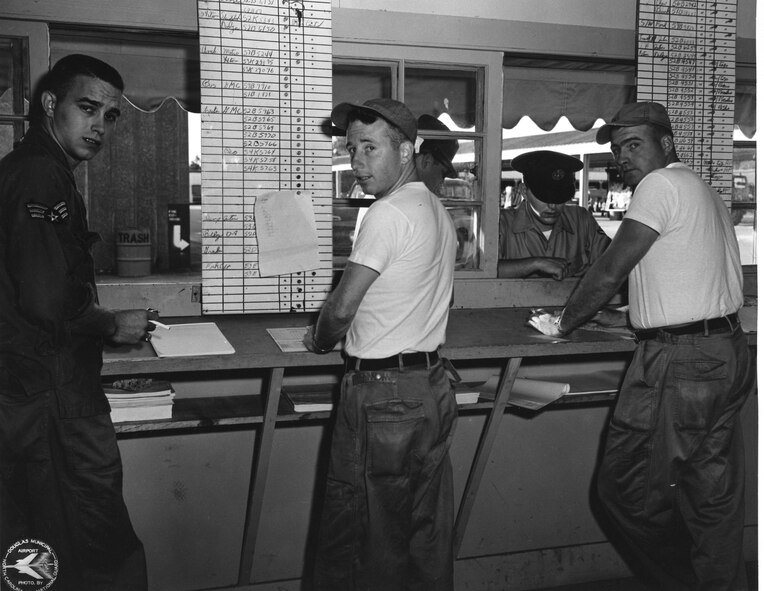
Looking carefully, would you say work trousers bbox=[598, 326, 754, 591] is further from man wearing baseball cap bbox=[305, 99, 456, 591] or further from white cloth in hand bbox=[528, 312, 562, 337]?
man wearing baseball cap bbox=[305, 99, 456, 591]

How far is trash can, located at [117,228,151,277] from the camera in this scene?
11.1 feet

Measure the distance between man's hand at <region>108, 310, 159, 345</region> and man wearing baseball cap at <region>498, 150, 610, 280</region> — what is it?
222 centimetres

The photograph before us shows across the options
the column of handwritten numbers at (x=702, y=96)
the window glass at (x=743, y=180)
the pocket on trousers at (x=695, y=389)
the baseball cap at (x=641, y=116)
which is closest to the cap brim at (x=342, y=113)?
the baseball cap at (x=641, y=116)

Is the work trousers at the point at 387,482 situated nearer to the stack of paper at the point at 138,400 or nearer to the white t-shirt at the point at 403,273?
the white t-shirt at the point at 403,273

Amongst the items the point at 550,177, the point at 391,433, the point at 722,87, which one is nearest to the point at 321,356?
the point at 391,433

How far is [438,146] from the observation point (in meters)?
3.47

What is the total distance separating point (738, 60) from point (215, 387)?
2.87 meters

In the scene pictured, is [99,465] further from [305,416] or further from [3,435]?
[305,416]

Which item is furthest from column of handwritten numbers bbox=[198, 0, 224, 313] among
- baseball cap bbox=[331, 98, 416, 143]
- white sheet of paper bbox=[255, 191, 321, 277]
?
baseball cap bbox=[331, 98, 416, 143]

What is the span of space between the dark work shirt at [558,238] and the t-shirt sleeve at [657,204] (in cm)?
149

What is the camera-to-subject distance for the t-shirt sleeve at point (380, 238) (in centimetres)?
225

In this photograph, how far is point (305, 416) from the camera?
2701 mm

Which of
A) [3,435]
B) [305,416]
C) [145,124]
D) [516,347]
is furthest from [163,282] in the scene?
[145,124]

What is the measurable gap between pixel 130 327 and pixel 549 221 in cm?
260
